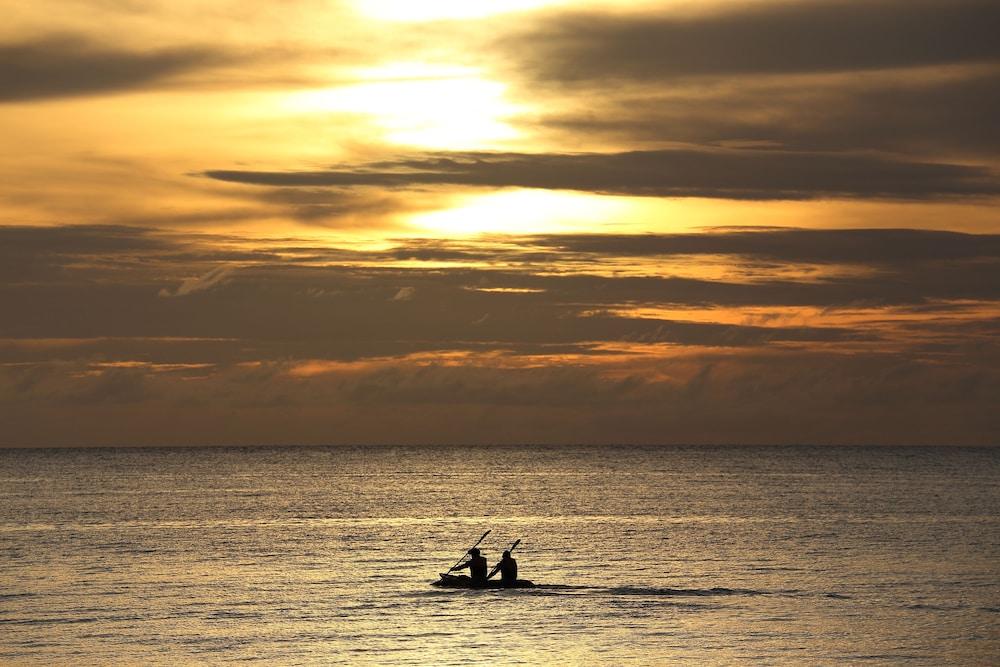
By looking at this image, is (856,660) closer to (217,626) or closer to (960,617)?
(960,617)

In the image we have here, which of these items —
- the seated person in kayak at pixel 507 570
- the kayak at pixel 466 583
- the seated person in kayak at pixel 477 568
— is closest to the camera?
the seated person in kayak at pixel 477 568

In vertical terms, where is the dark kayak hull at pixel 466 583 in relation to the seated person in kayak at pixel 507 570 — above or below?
below

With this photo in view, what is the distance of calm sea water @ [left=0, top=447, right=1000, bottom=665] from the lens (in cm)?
4544

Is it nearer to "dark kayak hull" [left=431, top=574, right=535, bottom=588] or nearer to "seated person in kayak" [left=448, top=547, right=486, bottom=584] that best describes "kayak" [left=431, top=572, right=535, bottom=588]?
"dark kayak hull" [left=431, top=574, right=535, bottom=588]

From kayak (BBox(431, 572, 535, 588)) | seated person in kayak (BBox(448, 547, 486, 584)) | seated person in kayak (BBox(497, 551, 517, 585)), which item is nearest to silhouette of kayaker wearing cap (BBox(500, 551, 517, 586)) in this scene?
seated person in kayak (BBox(497, 551, 517, 585))

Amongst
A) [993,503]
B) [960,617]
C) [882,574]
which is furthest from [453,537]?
[993,503]

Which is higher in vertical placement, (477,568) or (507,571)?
(477,568)

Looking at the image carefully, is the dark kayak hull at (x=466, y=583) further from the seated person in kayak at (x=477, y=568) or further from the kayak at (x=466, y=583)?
the seated person in kayak at (x=477, y=568)

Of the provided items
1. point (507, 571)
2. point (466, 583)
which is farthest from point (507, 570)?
point (466, 583)

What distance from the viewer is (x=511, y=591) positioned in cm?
6050

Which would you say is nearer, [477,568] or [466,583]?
[477,568]

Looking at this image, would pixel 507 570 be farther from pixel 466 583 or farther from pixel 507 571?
pixel 466 583

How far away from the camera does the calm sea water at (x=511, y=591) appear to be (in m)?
45.4

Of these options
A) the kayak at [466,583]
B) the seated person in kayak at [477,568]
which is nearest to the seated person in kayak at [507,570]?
the kayak at [466,583]
